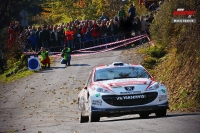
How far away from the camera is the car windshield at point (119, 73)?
15906mm

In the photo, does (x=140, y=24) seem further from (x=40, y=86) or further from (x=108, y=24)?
(x=40, y=86)

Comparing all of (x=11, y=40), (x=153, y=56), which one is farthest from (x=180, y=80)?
(x=11, y=40)

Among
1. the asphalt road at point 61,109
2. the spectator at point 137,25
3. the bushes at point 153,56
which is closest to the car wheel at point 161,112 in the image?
the asphalt road at point 61,109

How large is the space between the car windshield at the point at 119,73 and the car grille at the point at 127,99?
1.22 m

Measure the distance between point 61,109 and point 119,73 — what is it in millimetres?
8366

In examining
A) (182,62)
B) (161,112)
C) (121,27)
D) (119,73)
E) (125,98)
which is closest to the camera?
(125,98)

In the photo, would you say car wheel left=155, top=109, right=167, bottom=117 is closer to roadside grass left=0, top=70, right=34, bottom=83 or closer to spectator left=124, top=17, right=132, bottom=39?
roadside grass left=0, top=70, right=34, bottom=83

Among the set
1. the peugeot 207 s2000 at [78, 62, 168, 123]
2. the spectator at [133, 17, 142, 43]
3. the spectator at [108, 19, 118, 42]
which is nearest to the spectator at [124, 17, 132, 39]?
the spectator at [133, 17, 142, 43]

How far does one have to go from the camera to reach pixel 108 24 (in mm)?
37844

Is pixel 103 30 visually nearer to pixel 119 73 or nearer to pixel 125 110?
pixel 119 73

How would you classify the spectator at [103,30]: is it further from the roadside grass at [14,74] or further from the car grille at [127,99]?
the car grille at [127,99]

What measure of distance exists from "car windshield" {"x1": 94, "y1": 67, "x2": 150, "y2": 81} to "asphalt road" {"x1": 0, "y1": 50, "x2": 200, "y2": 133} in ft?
3.87

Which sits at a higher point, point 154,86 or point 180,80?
point 154,86

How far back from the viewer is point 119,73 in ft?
52.7
